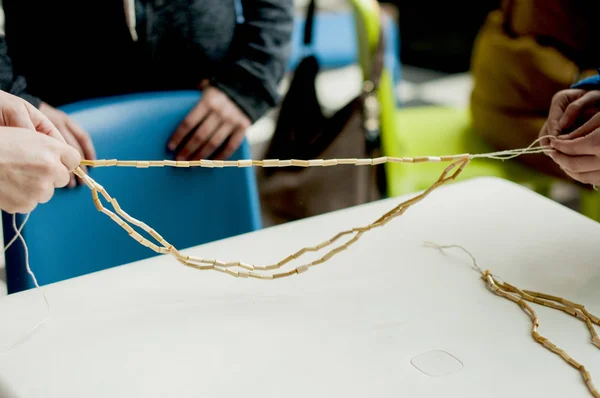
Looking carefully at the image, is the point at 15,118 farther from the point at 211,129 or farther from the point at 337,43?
the point at 337,43

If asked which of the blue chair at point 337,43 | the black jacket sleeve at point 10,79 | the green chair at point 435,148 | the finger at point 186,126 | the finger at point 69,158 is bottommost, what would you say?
the green chair at point 435,148

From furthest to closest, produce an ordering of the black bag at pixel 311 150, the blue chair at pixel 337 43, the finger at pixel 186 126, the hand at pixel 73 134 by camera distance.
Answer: the blue chair at pixel 337 43, the black bag at pixel 311 150, the finger at pixel 186 126, the hand at pixel 73 134

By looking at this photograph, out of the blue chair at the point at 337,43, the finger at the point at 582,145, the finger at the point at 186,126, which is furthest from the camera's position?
the blue chair at the point at 337,43

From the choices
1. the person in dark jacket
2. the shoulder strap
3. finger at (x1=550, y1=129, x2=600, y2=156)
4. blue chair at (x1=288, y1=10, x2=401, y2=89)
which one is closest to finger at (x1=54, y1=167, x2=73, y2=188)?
the person in dark jacket

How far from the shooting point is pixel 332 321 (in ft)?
1.80

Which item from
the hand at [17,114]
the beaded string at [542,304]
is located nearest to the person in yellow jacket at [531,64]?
the beaded string at [542,304]

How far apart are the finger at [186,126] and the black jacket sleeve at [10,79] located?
0.61 feet

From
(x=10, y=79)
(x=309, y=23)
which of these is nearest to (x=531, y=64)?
(x=309, y=23)

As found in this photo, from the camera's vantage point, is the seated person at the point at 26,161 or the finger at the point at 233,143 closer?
the seated person at the point at 26,161

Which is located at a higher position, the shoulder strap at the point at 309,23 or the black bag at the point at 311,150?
the shoulder strap at the point at 309,23

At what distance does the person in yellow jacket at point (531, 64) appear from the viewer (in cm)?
117

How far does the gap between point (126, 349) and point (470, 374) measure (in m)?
0.28

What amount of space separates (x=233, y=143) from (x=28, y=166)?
0.39m

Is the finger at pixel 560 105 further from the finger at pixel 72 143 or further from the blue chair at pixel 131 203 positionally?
the finger at pixel 72 143
